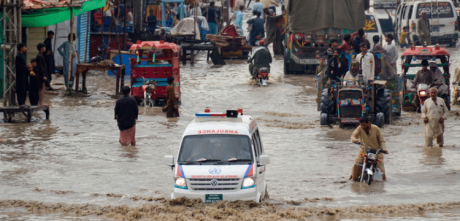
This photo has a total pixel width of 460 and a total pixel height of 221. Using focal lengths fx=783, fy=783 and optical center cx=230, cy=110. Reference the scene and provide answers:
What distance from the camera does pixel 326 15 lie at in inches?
1043

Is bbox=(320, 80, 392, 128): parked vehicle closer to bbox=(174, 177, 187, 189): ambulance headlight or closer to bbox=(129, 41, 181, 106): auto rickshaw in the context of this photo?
bbox=(129, 41, 181, 106): auto rickshaw

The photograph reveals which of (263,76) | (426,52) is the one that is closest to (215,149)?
(426,52)

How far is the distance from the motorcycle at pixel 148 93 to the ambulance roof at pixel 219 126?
32.1 feet

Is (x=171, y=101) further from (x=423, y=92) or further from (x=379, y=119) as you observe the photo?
(x=423, y=92)

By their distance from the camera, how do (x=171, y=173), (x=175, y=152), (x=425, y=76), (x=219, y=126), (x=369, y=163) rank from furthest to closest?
(x=425, y=76) < (x=175, y=152) < (x=171, y=173) < (x=369, y=163) < (x=219, y=126)

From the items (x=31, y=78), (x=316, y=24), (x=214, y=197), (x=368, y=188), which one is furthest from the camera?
(x=316, y=24)

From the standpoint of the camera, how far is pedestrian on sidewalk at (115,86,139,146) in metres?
15.0

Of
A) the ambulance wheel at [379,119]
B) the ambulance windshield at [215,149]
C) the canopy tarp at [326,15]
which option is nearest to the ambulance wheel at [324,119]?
the ambulance wheel at [379,119]

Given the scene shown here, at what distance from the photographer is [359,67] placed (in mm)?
18344

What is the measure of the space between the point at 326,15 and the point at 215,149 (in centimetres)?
1666

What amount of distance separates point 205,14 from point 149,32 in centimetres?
916

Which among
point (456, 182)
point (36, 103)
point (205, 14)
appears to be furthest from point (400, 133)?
point (205, 14)

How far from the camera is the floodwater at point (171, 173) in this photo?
10.7m

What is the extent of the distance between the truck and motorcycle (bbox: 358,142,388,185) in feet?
47.7
